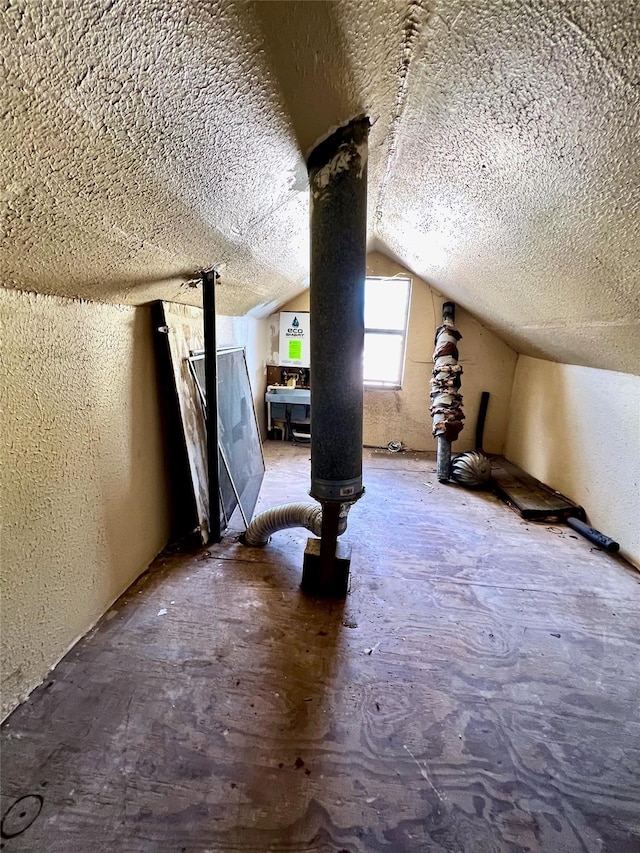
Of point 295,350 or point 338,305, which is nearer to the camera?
point 338,305

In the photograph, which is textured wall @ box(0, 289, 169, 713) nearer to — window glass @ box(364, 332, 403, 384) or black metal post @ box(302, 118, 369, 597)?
black metal post @ box(302, 118, 369, 597)

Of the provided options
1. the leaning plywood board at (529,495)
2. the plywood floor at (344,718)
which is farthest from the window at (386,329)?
the plywood floor at (344,718)

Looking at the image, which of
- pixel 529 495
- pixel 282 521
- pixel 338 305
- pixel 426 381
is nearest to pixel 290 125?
pixel 338 305

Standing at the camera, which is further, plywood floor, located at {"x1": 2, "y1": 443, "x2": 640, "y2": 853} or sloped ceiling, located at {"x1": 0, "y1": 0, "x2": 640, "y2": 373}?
plywood floor, located at {"x1": 2, "y1": 443, "x2": 640, "y2": 853}

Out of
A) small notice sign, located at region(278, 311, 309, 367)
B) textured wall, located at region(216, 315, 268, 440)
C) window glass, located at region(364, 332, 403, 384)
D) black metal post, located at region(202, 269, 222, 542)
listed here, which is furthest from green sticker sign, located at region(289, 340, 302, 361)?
black metal post, located at region(202, 269, 222, 542)

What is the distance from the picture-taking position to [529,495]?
3.03 m

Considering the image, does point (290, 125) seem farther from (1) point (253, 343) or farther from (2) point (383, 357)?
(2) point (383, 357)

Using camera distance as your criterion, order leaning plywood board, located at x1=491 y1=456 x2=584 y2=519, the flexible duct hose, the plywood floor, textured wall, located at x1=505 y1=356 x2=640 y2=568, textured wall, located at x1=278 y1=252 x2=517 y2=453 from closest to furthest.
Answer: the plywood floor
the flexible duct hose
textured wall, located at x1=505 y1=356 x2=640 y2=568
leaning plywood board, located at x1=491 y1=456 x2=584 y2=519
textured wall, located at x1=278 y1=252 x2=517 y2=453

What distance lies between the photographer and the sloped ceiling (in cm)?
66

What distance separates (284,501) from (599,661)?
1.98 meters

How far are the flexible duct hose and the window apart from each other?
245 centimetres

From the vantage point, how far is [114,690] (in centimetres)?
132

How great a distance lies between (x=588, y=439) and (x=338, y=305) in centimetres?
237

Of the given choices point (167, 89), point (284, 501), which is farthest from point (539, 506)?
point (167, 89)
